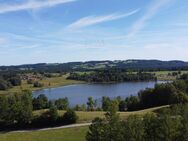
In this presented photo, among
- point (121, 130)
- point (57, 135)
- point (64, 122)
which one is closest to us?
point (121, 130)

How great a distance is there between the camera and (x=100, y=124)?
36281mm

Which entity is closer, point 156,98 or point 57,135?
point 57,135

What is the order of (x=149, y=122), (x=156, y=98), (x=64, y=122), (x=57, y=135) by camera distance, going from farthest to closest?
(x=156, y=98), (x=64, y=122), (x=57, y=135), (x=149, y=122)

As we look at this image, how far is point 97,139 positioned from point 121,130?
10.5 feet

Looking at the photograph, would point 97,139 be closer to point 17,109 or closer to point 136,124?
point 136,124

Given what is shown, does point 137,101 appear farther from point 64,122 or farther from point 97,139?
point 97,139

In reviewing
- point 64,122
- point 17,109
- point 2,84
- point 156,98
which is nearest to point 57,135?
point 64,122

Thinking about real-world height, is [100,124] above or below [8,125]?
above

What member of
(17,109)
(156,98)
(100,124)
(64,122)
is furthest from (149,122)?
(156,98)

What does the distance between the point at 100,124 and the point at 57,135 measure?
2010cm

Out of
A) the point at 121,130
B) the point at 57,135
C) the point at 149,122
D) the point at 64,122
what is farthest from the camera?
the point at 64,122

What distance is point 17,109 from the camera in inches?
2832

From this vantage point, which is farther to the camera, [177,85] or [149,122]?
[177,85]

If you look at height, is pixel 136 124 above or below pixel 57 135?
above
